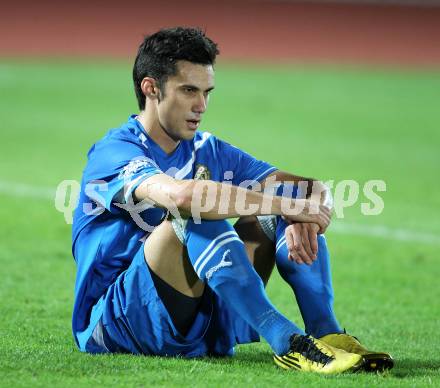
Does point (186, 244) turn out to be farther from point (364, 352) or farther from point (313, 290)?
point (364, 352)

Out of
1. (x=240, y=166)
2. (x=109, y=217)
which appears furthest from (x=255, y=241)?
(x=109, y=217)

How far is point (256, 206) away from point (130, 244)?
612 mm

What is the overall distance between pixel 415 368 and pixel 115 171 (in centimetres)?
140

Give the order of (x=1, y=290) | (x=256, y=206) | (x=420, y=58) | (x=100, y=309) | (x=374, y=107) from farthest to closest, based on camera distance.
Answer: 1. (x=420, y=58)
2. (x=374, y=107)
3. (x=1, y=290)
4. (x=100, y=309)
5. (x=256, y=206)

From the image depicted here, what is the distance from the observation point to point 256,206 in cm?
385

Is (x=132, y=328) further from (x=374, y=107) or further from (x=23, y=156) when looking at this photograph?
(x=374, y=107)

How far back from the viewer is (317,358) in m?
3.79

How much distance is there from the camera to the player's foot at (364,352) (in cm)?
384

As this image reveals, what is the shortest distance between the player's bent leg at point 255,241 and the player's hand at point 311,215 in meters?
0.26

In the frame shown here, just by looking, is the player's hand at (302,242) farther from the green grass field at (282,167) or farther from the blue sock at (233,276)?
the green grass field at (282,167)

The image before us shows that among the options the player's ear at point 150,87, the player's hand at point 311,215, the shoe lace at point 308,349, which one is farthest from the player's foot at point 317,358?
the player's ear at point 150,87

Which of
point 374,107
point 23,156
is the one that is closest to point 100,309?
point 23,156

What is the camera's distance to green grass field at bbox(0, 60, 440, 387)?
3955 millimetres

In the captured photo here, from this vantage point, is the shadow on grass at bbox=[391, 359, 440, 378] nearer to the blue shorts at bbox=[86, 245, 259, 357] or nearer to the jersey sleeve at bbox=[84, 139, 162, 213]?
the blue shorts at bbox=[86, 245, 259, 357]
